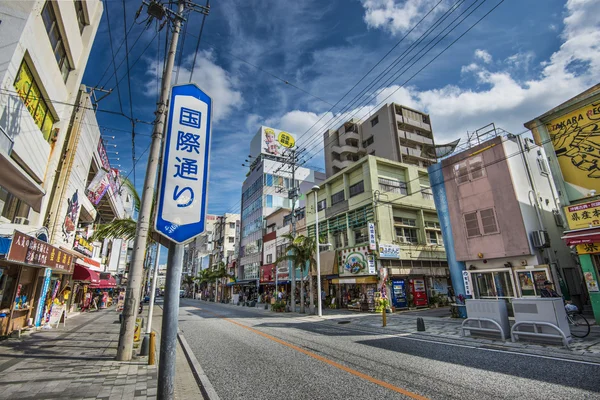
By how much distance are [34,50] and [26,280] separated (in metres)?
9.73

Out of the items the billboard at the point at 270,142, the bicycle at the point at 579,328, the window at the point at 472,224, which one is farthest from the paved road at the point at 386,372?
the billboard at the point at 270,142

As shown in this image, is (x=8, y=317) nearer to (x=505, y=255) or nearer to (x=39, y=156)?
(x=39, y=156)

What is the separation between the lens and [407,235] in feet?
87.7

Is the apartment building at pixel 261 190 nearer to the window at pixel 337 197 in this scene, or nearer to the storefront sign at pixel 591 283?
the window at pixel 337 197

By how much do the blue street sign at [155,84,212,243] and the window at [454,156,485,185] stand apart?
705 inches

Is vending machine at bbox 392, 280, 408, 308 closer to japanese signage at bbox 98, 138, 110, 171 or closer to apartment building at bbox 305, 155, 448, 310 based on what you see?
apartment building at bbox 305, 155, 448, 310

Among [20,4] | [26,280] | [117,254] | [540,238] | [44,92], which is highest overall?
[20,4]

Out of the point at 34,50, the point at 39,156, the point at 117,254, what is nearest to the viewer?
the point at 34,50

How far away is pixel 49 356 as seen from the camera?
8.25 meters

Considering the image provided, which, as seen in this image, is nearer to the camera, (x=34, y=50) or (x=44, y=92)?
(x=34, y=50)

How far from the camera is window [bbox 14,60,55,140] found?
10211mm

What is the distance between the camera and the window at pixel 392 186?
26.9 meters

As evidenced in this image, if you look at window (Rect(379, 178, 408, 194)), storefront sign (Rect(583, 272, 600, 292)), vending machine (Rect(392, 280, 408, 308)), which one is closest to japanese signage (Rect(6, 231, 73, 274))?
storefront sign (Rect(583, 272, 600, 292))

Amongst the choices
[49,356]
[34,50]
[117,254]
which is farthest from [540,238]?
[117,254]
